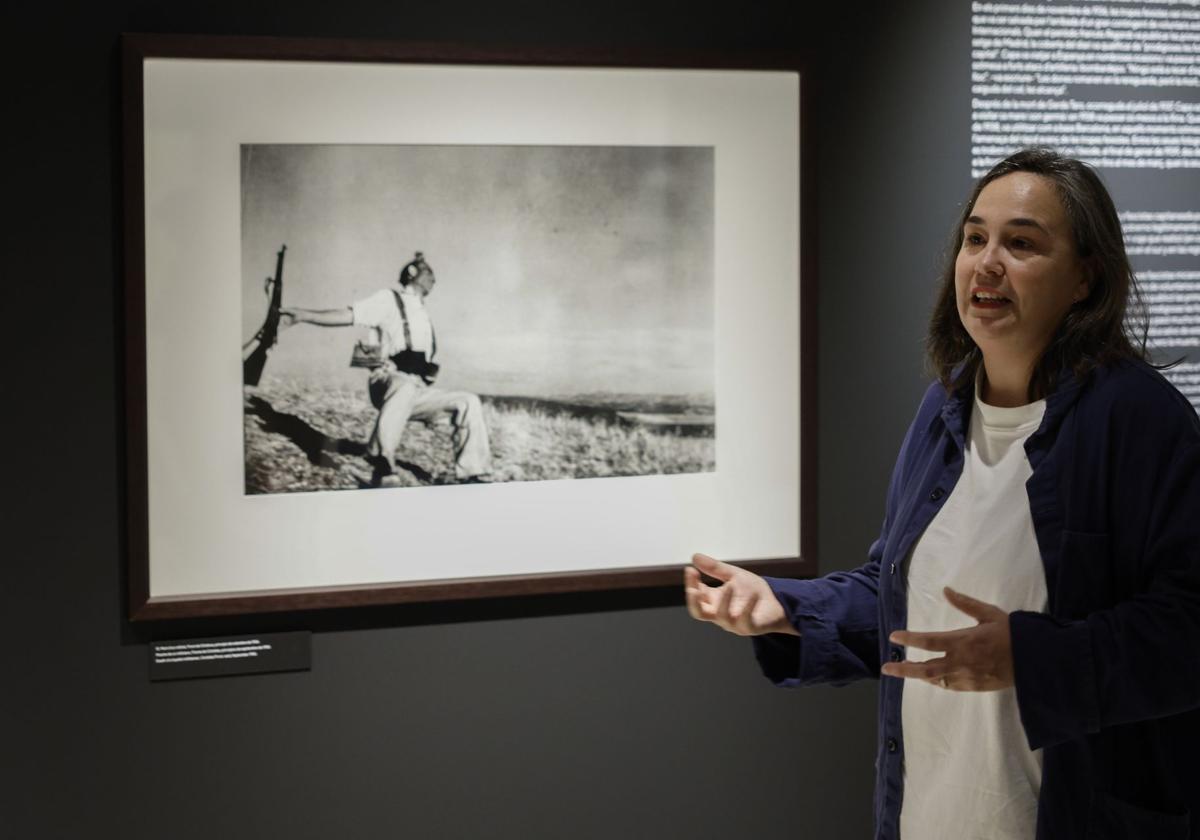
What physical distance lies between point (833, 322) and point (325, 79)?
1.17 metres

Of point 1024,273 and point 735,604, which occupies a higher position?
point 1024,273

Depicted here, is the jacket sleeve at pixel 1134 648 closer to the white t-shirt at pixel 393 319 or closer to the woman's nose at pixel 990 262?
the woman's nose at pixel 990 262

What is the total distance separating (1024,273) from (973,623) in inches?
19.0

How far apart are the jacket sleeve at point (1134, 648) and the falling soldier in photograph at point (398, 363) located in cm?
130

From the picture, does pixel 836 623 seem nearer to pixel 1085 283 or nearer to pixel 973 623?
pixel 973 623

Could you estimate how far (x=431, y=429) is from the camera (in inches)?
96.4

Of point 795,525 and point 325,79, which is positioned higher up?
point 325,79

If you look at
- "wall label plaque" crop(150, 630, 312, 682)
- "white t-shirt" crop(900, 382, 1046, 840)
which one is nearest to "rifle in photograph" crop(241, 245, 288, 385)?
"wall label plaque" crop(150, 630, 312, 682)

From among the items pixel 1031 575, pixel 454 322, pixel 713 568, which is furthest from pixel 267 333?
pixel 1031 575

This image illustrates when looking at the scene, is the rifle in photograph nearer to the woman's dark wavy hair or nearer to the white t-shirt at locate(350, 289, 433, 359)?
the white t-shirt at locate(350, 289, 433, 359)

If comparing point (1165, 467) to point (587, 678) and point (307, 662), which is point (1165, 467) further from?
point (307, 662)

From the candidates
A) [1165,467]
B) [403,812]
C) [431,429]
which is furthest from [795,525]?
[1165,467]

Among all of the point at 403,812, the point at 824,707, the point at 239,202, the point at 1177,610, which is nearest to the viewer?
the point at 1177,610

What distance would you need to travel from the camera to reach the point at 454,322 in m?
2.45
